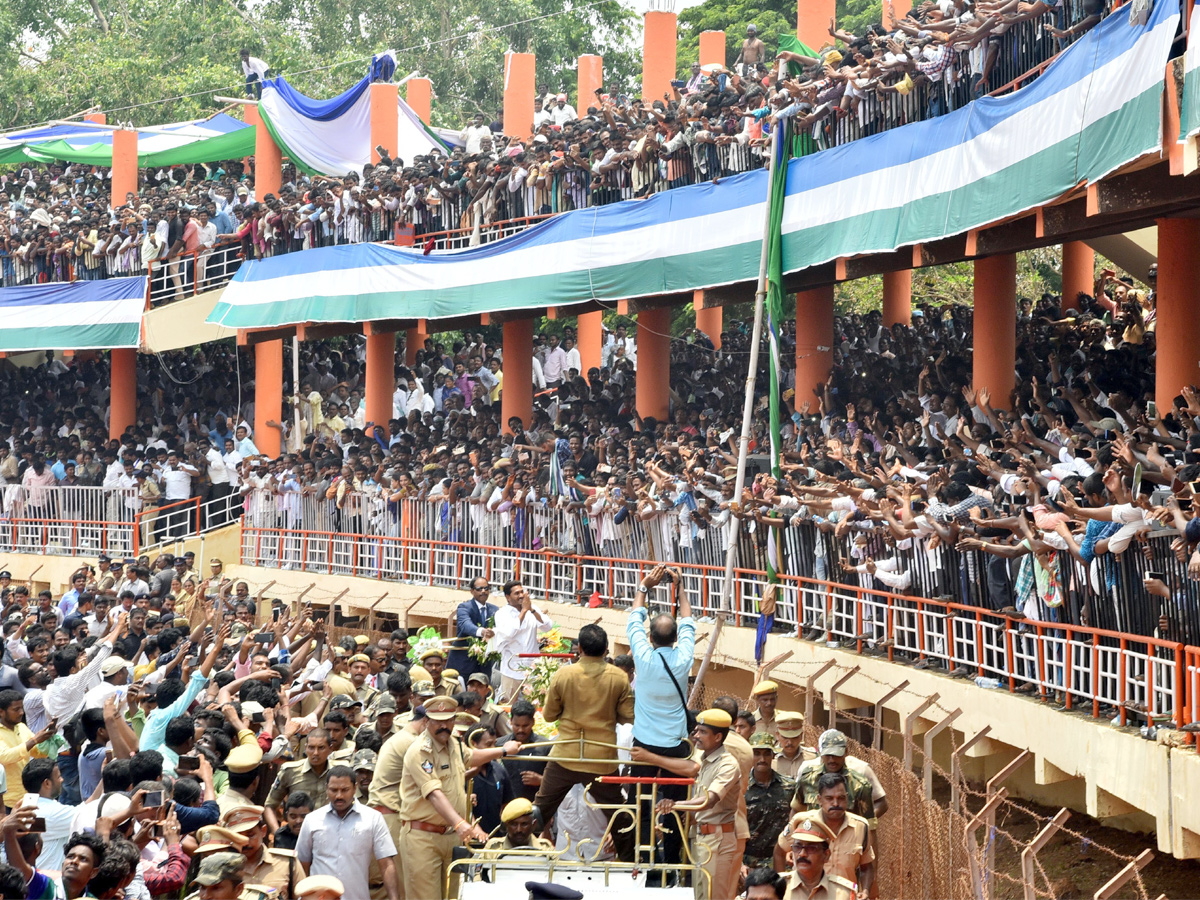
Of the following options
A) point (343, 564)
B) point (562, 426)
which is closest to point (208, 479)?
point (343, 564)

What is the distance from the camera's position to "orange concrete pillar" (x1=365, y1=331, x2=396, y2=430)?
2542 centimetres

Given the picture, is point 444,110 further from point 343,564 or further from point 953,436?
point 953,436

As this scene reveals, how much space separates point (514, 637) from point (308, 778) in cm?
521

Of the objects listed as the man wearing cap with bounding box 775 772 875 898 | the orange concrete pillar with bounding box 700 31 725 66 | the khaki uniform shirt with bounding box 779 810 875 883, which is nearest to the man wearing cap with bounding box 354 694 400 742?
the man wearing cap with bounding box 775 772 875 898

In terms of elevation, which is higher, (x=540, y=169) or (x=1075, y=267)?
(x=540, y=169)

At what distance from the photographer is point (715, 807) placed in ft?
26.2

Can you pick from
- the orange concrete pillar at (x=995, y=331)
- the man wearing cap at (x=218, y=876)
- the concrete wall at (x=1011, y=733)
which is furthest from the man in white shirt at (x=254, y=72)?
the man wearing cap at (x=218, y=876)

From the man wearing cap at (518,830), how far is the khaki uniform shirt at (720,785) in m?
0.80

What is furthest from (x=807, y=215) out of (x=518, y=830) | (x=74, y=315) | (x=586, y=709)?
(x=74, y=315)

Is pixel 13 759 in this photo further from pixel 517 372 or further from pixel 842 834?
pixel 517 372

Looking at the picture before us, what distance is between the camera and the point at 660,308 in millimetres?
21734

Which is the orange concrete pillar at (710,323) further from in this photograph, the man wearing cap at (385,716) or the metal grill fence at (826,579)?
the man wearing cap at (385,716)

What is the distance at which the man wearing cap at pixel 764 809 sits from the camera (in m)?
8.59

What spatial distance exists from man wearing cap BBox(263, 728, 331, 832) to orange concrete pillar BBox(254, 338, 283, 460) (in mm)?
18597
